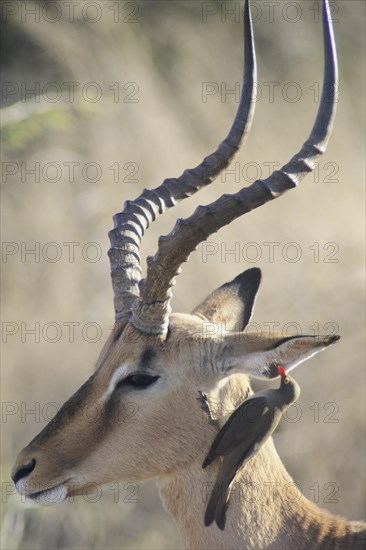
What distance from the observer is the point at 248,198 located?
587 cm

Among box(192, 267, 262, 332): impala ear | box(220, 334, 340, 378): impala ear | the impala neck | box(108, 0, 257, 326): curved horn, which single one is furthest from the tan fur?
box(192, 267, 262, 332): impala ear

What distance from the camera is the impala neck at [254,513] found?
19.1ft

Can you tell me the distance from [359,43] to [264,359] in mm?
12906

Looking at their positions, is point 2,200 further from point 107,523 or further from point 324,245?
point 107,523

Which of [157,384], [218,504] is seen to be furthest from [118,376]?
[218,504]

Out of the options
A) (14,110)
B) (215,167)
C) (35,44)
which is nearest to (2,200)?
(14,110)

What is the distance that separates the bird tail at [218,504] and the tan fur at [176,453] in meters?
0.05

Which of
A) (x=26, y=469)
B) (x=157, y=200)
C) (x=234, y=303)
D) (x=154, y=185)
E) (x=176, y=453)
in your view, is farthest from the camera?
(x=154, y=185)

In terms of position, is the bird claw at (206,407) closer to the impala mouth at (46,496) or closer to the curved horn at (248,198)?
the curved horn at (248,198)

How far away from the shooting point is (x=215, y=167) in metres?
6.56

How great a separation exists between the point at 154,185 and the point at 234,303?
7.91 m

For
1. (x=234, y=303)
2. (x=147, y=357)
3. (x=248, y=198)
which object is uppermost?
(x=248, y=198)

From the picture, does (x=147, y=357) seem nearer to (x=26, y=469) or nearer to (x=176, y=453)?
(x=176, y=453)

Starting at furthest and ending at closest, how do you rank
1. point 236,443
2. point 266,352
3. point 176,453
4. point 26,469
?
1. point 176,453
2. point 26,469
3. point 236,443
4. point 266,352
